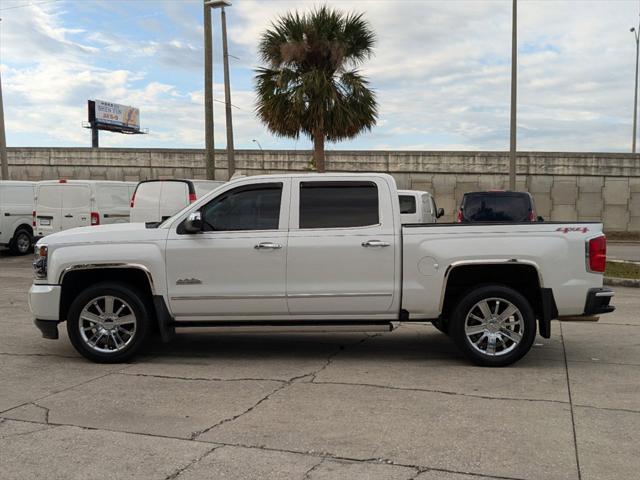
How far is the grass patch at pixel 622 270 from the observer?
1384 centimetres

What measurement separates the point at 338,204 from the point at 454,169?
2139 centimetres

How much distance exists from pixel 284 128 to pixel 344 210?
603 inches

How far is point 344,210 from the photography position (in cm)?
686

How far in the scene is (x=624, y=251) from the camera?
21141 millimetres

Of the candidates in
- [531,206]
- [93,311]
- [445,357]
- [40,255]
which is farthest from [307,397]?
[531,206]

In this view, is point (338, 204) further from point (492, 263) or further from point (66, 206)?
point (66, 206)

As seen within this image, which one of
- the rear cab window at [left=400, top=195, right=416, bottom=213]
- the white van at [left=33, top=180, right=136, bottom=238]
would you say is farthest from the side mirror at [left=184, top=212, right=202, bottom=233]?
the white van at [left=33, top=180, right=136, bottom=238]

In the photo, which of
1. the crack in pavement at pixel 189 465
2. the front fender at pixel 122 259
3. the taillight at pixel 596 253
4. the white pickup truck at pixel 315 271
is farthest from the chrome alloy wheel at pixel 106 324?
the taillight at pixel 596 253

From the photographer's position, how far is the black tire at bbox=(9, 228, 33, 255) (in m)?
19.2

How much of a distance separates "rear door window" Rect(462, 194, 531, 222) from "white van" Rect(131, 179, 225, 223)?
6.28 m

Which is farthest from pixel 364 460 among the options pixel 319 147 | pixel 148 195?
pixel 319 147

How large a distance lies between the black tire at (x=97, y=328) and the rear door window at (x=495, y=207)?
32.8 ft

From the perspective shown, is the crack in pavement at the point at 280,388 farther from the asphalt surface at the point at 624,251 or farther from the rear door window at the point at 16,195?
the rear door window at the point at 16,195

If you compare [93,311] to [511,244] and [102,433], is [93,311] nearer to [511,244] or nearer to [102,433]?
[102,433]
